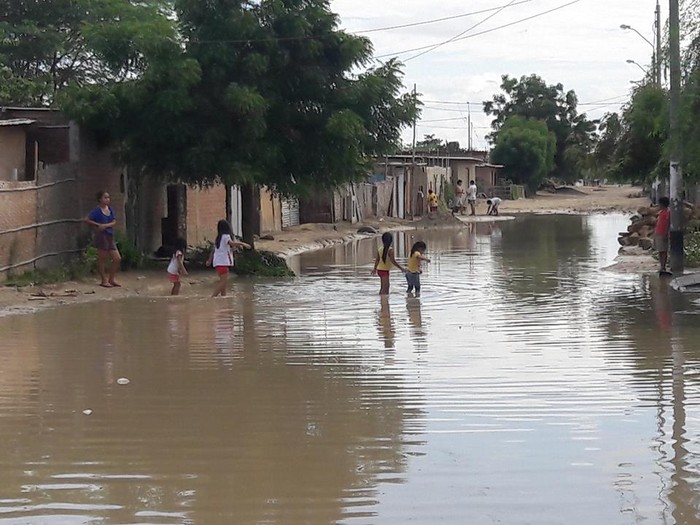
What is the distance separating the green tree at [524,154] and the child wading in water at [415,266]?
240 ft

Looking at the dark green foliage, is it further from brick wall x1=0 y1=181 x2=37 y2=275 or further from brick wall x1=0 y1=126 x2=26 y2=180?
brick wall x1=0 y1=181 x2=37 y2=275

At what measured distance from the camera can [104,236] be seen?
746 inches

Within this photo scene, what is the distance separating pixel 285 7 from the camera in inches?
882

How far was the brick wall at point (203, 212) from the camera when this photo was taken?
91.1 feet

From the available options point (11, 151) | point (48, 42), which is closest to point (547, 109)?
point (48, 42)

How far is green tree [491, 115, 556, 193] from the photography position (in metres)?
90.4

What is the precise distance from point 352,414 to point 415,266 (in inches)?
384

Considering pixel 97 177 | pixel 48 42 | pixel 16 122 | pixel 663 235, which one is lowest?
pixel 663 235

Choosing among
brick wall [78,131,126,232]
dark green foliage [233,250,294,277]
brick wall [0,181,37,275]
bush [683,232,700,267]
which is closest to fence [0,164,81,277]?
brick wall [0,181,37,275]

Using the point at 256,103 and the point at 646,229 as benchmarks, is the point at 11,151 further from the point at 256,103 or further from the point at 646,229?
the point at 646,229

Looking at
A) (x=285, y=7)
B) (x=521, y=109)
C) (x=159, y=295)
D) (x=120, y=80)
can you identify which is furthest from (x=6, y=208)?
(x=521, y=109)

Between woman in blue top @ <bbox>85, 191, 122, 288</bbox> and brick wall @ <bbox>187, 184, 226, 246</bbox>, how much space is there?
768cm

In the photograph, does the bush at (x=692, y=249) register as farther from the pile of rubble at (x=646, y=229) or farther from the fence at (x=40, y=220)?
the fence at (x=40, y=220)

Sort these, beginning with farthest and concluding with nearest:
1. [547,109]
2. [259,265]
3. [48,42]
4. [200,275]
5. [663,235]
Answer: [547,109] < [48,42] < [259,265] < [200,275] < [663,235]
